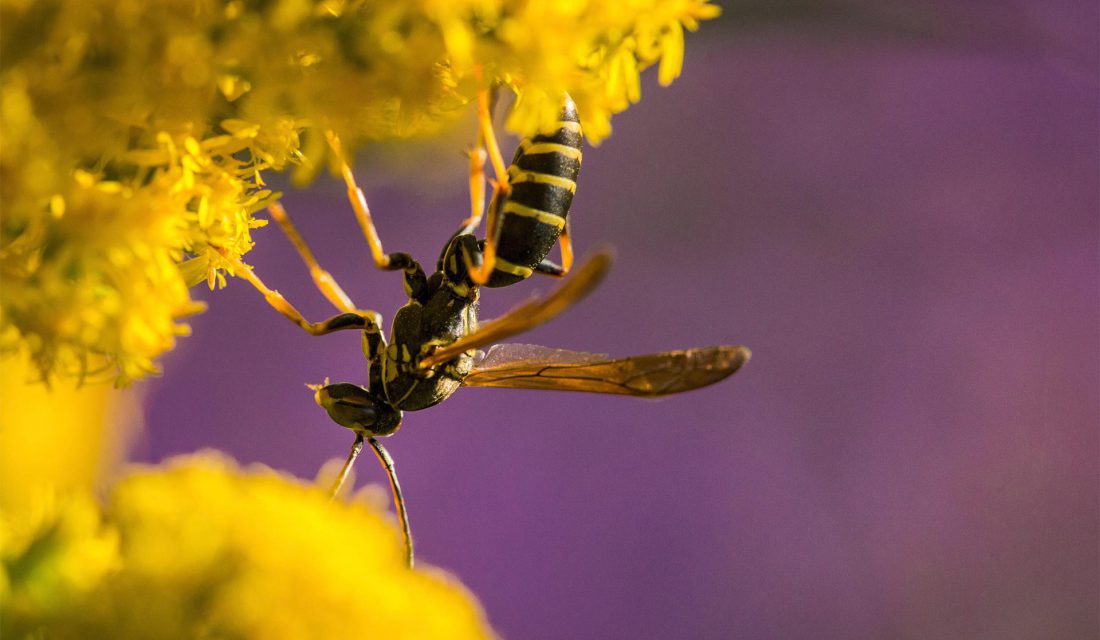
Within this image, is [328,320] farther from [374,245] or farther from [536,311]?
[536,311]

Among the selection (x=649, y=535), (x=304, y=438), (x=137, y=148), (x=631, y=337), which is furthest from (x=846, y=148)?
(x=137, y=148)

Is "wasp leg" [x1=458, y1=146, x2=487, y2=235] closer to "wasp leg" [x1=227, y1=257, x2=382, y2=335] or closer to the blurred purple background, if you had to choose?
"wasp leg" [x1=227, y1=257, x2=382, y2=335]

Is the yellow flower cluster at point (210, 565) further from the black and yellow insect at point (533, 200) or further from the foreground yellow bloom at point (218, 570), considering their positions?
the black and yellow insect at point (533, 200)

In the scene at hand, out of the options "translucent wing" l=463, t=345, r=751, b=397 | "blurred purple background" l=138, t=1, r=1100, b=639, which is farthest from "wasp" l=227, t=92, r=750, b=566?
"blurred purple background" l=138, t=1, r=1100, b=639

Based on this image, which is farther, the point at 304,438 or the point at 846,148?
the point at 846,148

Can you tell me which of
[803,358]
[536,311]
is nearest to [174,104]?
[536,311]

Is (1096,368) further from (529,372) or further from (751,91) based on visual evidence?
(529,372)

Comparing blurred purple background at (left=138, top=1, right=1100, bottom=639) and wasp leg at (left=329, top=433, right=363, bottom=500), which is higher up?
blurred purple background at (left=138, top=1, right=1100, bottom=639)
